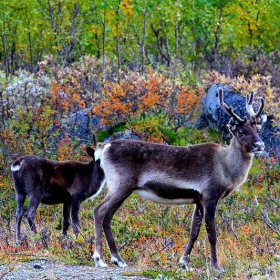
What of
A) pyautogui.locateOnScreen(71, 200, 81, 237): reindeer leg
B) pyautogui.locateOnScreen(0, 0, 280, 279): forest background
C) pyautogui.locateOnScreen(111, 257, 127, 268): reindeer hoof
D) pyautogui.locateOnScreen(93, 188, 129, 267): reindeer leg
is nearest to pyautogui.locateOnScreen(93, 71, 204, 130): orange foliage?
pyautogui.locateOnScreen(0, 0, 280, 279): forest background

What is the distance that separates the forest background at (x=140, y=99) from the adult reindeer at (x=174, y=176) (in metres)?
0.50

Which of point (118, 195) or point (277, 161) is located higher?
point (118, 195)

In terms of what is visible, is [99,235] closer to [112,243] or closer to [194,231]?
[112,243]

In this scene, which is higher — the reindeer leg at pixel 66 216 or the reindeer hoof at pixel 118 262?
the reindeer hoof at pixel 118 262

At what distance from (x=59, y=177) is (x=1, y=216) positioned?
82.8 inches

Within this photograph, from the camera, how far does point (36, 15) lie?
72.0 ft

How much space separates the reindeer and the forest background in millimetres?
408

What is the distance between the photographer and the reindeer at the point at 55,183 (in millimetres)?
11523

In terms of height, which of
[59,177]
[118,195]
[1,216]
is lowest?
[1,216]

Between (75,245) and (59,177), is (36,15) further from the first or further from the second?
(75,245)

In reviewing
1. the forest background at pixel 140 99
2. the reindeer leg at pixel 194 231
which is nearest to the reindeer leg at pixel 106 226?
the forest background at pixel 140 99

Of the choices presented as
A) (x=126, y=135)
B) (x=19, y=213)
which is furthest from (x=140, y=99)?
(x=19, y=213)

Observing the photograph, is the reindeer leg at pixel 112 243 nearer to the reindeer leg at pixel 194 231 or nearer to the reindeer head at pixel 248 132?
the reindeer leg at pixel 194 231

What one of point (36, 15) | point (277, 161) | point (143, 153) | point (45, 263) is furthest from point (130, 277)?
point (36, 15)
